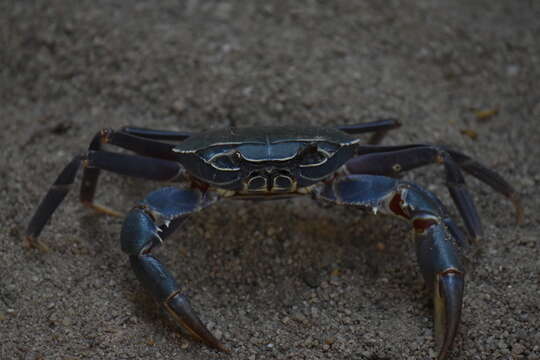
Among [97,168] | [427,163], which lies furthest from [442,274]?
[97,168]

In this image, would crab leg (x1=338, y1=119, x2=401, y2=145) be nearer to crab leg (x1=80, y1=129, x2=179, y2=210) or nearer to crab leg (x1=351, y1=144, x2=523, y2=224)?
crab leg (x1=351, y1=144, x2=523, y2=224)

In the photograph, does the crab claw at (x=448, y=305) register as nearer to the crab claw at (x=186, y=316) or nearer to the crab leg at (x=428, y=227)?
the crab leg at (x=428, y=227)

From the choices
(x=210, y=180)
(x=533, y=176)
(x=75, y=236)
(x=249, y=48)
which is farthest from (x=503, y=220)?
(x=75, y=236)

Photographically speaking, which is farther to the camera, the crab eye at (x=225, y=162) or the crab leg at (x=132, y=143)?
the crab leg at (x=132, y=143)

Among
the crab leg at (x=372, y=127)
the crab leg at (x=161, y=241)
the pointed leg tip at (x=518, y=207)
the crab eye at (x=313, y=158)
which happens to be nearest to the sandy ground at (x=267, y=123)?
the pointed leg tip at (x=518, y=207)

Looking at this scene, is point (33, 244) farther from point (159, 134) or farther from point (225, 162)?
point (225, 162)

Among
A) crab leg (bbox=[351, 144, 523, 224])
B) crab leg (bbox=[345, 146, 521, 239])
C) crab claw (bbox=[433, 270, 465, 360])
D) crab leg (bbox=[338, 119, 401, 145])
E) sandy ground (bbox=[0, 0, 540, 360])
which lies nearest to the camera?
crab claw (bbox=[433, 270, 465, 360])

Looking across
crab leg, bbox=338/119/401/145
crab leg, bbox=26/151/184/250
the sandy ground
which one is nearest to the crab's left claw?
the sandy ground
